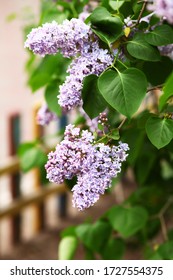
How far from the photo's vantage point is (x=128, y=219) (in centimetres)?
156

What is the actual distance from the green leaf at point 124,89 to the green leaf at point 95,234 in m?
0.69

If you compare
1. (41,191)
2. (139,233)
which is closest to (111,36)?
(139,233)

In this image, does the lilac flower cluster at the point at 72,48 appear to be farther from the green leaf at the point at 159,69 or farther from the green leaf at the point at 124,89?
the green leaf at the point at 159,69

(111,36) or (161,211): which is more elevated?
(111,36)

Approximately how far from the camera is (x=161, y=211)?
5.54 feet

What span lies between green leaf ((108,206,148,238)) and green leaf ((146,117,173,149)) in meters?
0.54

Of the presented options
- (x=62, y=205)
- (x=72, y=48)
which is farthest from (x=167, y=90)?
(x=62, y=205)

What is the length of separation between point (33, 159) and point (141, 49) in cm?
77

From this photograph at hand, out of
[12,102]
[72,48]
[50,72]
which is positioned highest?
[12,102]

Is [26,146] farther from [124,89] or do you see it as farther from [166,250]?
[124,89]

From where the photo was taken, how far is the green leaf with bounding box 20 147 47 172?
5.63 feet

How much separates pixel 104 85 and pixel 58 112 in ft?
1.45

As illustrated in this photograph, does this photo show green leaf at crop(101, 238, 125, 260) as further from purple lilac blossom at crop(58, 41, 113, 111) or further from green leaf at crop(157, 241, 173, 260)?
purple lilac blossom at crop(58, 41, 113, 111)
